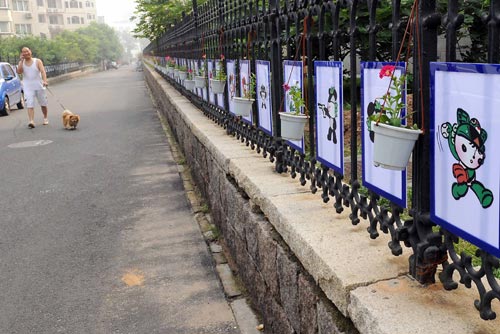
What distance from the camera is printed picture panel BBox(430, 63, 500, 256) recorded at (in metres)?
1.72

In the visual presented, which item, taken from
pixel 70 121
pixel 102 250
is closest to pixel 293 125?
pixel 102 250

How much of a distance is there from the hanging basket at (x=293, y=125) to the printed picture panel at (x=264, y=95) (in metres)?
0.85

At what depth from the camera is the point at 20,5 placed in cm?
8625

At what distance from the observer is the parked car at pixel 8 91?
17.8 meters

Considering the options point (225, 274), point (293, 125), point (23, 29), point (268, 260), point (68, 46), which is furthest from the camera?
point (23, 29)

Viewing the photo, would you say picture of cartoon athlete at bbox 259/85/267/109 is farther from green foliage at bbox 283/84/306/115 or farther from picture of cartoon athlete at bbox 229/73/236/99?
picture of cartoon athlete at bbox 229/73/236/99

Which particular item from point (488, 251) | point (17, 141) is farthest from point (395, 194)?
point (17, 141)

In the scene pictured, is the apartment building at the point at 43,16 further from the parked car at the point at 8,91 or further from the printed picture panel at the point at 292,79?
the printed picture panel at the point at 292,79

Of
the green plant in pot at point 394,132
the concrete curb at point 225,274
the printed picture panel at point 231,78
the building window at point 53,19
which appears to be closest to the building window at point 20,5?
the building window at point 53,19

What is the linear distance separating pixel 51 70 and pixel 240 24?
145 ft

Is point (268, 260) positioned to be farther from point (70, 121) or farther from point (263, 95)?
point (70, 121)

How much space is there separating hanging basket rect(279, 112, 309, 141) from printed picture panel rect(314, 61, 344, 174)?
0.17 meters

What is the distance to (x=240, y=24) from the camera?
5.07m

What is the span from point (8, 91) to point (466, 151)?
62.5ft
